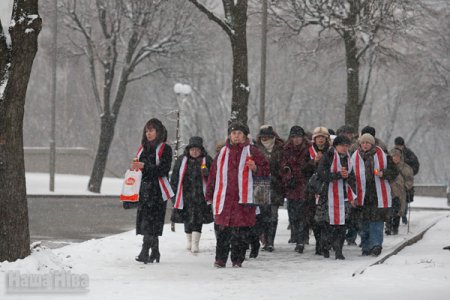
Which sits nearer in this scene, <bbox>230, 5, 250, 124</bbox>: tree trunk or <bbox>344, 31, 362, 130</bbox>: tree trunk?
<bbox>230, 5, 250, 124</bbox>: tree trunk

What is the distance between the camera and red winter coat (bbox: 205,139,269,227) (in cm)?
1345

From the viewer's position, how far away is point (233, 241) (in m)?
13.6

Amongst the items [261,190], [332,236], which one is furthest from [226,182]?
[332,236]

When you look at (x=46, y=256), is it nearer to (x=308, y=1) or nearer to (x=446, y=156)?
(x=308, y=1)

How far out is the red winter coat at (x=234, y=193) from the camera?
13445mm

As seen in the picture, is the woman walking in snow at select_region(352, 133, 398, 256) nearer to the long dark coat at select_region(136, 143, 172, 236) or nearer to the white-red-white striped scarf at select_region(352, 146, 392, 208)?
the white-red-white striped scarf at select_region(352, 146, 392, 208)

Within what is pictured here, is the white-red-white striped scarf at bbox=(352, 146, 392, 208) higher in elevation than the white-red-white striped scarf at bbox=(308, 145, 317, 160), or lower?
lower

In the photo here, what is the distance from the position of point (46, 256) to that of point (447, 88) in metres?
34.0

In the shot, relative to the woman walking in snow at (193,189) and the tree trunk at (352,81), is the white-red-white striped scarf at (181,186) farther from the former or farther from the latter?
the tree trunk at (352,81)

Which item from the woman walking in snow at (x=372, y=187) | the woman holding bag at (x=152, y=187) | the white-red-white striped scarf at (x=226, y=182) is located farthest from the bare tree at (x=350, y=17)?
the white-red-white striped scarf at (x=226, y=182)

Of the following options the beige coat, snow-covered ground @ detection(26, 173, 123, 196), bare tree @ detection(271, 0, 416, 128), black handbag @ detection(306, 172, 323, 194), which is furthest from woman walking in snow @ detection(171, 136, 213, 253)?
snow-covered ground @ detection(26, 173, 123, 196)

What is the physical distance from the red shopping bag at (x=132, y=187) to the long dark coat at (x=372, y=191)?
376cm

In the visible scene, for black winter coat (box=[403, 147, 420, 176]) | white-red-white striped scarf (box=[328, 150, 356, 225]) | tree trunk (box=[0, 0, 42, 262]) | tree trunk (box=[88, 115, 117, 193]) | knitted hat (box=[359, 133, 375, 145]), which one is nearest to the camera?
tree trunk (box=[0, 0, 42, 262])

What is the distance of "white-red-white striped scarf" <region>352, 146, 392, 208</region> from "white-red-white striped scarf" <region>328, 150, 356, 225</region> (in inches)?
13.2
